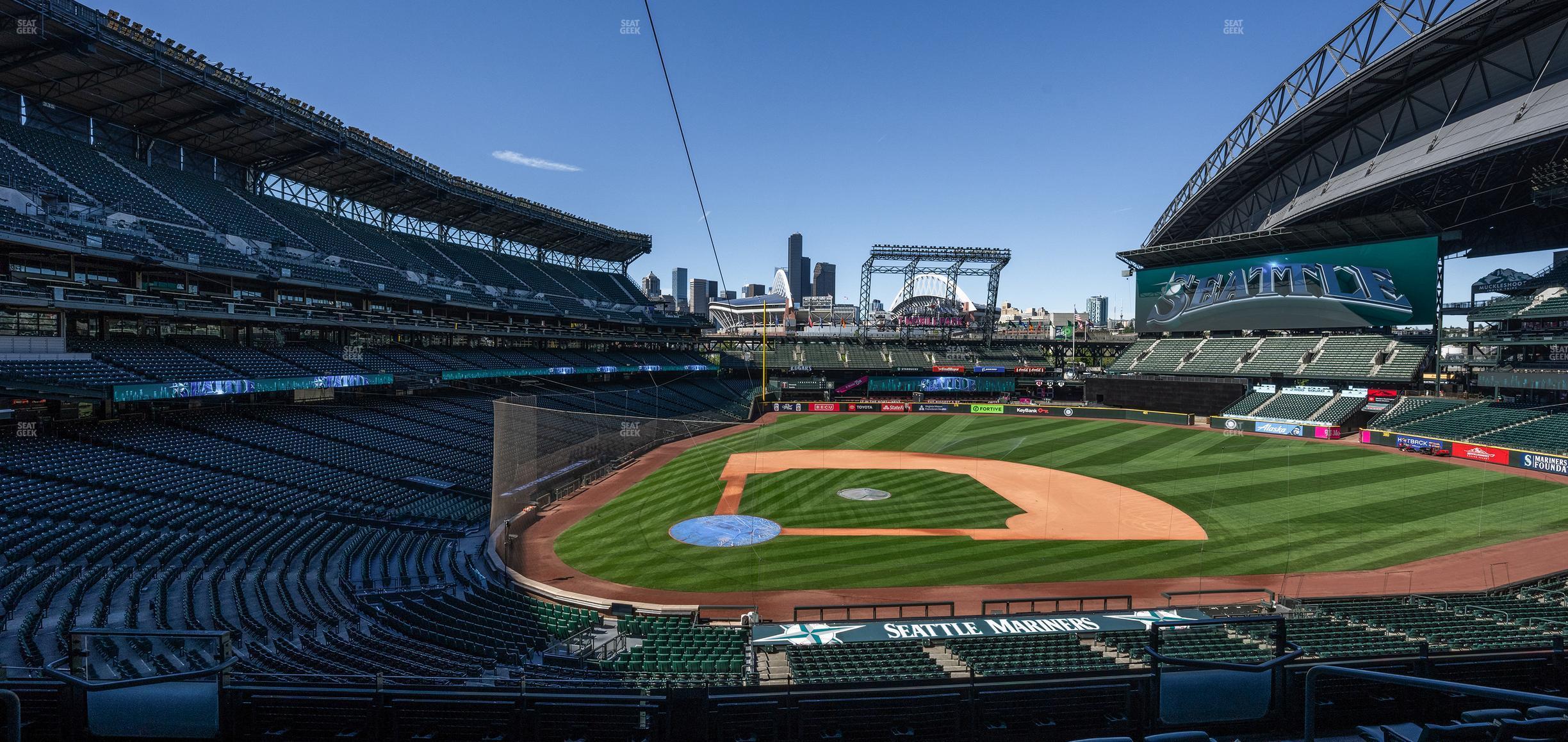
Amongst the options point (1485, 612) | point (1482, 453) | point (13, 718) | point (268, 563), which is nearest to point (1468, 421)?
point (1482, 453)

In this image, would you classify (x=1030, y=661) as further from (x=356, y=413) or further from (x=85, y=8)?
(x=85, y=8)

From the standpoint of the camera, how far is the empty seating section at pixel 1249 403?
50.9 meters

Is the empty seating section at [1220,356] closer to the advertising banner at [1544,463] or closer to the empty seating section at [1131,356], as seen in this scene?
the empty seating section at [1131,356]

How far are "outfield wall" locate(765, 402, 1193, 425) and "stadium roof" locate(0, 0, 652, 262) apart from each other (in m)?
34.7

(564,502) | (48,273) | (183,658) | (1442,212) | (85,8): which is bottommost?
(564,502)

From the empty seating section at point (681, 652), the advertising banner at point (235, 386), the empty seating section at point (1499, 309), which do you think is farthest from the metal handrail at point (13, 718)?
the empty seating section at point (1499, 309)

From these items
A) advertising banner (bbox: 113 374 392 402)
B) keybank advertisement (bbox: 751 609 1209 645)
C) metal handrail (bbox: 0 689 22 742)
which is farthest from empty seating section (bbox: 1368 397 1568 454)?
advertising banner (bbox: 113 374 392 402)

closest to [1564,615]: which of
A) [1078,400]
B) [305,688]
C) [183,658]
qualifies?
[305,688]

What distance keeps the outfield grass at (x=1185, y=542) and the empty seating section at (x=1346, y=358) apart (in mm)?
13133

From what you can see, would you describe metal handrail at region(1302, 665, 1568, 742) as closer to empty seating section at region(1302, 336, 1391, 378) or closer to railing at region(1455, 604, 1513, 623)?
railing at region(1455, 604, 1513, 623)

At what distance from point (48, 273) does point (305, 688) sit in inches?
1465

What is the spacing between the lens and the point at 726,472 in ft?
118

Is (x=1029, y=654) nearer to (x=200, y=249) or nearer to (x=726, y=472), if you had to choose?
(x=726, y=472)

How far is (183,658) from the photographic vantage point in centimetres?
984
